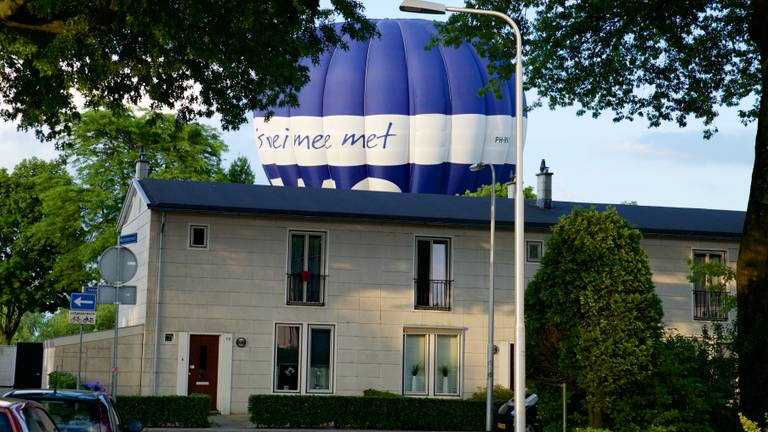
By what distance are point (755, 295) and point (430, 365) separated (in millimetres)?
17638

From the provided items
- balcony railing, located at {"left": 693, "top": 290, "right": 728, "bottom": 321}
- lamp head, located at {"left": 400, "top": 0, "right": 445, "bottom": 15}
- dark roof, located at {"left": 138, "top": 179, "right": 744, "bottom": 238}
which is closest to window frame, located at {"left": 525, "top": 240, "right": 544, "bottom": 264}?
dark roof, located at {"left": 138, "top": 179, "right": 744, "bottom": 238}

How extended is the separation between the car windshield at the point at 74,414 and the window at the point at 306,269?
2301 cm

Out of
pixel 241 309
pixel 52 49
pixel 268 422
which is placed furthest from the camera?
pixel 241 309

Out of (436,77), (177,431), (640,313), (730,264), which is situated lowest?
(177,431)

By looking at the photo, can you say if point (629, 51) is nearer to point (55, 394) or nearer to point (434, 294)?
point (434, 294)

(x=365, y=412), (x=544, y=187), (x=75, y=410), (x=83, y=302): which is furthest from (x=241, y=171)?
(x=75, y=410)

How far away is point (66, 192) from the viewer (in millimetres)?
58000

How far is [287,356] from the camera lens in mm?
37719

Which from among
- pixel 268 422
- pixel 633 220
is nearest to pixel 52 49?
pixel 268 422

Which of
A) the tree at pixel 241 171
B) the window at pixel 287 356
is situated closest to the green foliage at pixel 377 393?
the window at pixel 287 356

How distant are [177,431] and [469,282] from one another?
1288 centimetres

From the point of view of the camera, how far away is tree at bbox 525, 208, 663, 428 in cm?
2142

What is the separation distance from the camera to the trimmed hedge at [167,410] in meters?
31.0

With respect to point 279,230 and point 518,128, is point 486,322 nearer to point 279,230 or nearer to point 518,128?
point 279,230
